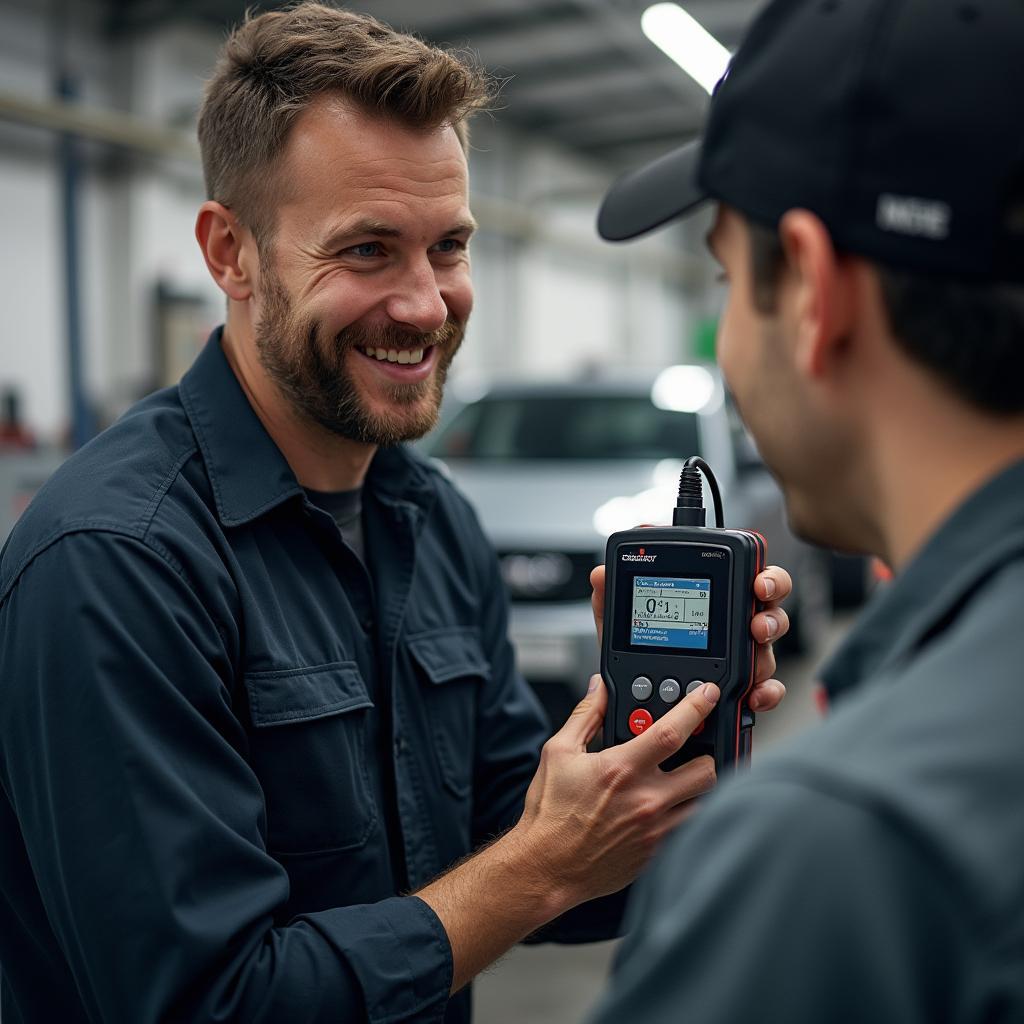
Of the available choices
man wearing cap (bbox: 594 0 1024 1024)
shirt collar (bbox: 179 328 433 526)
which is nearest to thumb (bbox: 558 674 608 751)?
shirt collar (bbox: 179 328 433 526)

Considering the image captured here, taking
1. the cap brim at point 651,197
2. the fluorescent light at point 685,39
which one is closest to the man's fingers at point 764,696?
the cap brim at point 651,197

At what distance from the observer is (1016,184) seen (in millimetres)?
660

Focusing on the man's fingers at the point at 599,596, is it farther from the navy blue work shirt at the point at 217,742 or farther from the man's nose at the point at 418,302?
the man's nose at the point at 418,302

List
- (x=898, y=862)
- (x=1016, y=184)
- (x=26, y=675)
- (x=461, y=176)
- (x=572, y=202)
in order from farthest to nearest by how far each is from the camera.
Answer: (x=572, y=202) < (x=461, y=176) < (x=26, y=675) < (x=1016, y=184) < (x=898, y=862)

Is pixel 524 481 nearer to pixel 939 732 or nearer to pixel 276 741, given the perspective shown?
pixel 276 741

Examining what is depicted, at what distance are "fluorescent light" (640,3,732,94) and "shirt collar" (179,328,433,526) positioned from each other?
7.34 meters

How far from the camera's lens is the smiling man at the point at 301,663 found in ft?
3.71

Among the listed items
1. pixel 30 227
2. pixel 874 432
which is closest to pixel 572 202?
pixel 30 227

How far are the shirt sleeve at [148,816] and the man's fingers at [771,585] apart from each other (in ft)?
1.81

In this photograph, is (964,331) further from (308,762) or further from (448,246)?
(448,246)

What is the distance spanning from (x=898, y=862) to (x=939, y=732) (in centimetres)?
7

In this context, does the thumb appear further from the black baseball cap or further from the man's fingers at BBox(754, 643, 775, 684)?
the black baseball cap

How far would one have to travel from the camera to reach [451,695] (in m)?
1.61

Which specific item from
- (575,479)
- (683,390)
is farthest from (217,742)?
(683,390)
